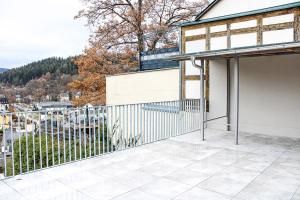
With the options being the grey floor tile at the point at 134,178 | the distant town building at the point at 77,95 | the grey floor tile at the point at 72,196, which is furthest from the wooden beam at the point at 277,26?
the distant town building at the point at 77,95

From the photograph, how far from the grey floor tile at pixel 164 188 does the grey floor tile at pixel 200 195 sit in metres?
0.08

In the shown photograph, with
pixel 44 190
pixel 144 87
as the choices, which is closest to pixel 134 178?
pixel 44 190

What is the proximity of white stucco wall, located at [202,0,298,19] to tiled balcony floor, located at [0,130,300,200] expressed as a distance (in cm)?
364

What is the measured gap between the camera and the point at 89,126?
4949 mm

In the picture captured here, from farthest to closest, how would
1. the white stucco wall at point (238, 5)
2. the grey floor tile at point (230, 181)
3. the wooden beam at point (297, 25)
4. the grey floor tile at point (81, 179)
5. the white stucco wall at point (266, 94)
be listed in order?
the white stucco wall at point (238, 5)
the white stucco wall at point (266, 94)
the wooden beam at point (297, 25)
the grey floor tile at point (81, 179)
the grey floor tile at point (230, 181)

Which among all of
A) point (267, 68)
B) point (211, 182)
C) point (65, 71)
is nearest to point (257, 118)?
point (267, 68)

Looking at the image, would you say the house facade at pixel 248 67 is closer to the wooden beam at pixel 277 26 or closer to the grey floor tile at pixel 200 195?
the wooden beam at pixel 277 26

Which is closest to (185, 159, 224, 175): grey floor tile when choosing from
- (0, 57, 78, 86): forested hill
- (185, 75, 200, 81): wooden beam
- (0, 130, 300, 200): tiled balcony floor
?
(0, 130, 300, 200): tiled balcony floor

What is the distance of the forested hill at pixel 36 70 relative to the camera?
18109 mm

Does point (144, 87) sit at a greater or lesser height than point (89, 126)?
greater

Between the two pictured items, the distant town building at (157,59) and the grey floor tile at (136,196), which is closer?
the grey floor tile at (136,196)

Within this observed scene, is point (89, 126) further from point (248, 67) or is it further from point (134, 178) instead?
point (248, 67)

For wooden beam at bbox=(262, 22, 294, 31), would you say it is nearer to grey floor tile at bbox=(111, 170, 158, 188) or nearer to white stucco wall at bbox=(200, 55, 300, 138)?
white stucco wall at bbox=(200, 55, 300, 138)

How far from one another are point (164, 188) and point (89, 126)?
225 centimetres
